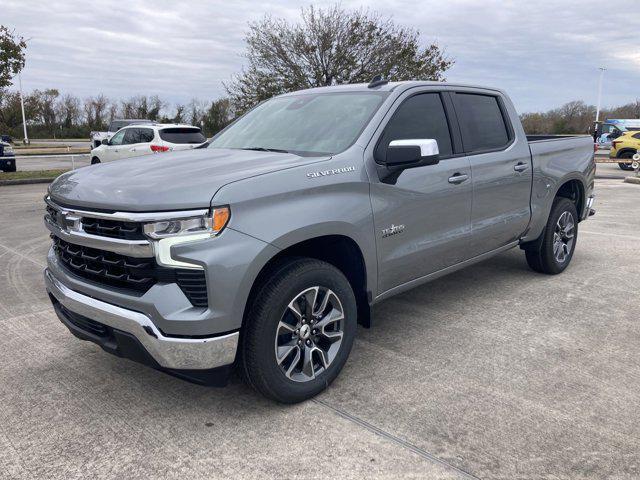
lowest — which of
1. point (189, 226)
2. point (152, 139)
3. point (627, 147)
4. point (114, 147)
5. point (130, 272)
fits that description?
point (130, 272)

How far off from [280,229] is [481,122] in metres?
2.53

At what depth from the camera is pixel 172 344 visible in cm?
267

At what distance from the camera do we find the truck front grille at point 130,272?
2666mm

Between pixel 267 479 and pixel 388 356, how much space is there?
4.99 feet

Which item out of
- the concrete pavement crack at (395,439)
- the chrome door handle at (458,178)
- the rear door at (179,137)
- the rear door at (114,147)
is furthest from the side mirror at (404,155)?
the rear door at (114,147)

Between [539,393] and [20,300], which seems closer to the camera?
[539,393]

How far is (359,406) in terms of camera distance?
3150mm

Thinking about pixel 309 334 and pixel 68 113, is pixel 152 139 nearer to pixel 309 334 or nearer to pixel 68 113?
pixel 309 334

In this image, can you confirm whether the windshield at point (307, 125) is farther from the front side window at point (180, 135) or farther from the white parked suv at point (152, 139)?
the front side window at point (180, 135)

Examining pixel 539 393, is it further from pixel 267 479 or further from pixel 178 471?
pixel 178 471

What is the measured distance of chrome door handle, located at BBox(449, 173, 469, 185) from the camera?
407cm

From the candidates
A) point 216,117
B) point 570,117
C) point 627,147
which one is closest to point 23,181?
point 627,147

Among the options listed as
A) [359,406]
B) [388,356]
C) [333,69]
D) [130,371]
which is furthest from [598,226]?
[333,69]

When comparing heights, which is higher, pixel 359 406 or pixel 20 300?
pixel 20 300
